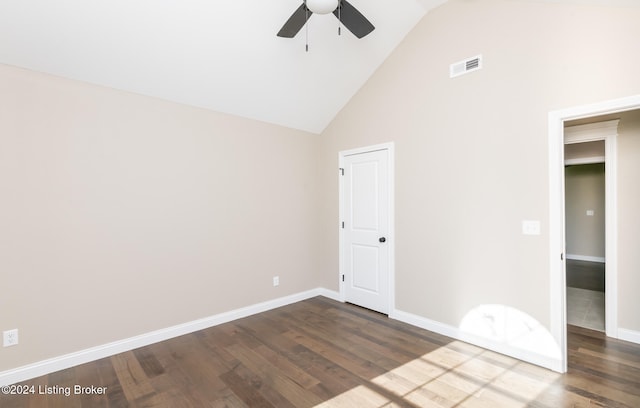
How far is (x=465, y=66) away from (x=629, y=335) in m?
3.19

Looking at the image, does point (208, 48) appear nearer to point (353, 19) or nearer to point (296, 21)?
point (296, 21)

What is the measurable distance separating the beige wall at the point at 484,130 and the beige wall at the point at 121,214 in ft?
6.06

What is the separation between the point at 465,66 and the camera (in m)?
3.03

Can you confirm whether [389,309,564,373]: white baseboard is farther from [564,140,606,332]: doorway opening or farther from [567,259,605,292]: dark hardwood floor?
[564,140,606,332]: doorway opening

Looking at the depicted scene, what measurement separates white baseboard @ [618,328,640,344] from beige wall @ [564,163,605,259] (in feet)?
17.3

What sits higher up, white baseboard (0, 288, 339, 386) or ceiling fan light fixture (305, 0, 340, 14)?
ceiling fan light fixture (305, 0, 340, 14)

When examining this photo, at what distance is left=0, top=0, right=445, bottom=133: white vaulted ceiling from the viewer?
2.29 metres

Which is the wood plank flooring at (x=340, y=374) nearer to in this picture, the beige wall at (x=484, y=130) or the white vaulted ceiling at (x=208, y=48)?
the beige wall at (x=484, y=130)

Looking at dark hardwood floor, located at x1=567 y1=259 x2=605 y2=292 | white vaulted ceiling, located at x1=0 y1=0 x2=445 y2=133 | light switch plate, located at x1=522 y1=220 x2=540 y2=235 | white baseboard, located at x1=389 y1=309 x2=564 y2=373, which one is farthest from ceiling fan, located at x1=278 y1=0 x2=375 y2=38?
dark hardwood floor, located at x1=567 y1=259 x2=605 y2=292

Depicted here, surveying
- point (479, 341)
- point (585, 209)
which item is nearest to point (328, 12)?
point (479, 341)

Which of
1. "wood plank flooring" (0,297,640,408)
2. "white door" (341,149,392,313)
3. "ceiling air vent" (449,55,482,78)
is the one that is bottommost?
"wood plank flooring" (0,297,640,408)

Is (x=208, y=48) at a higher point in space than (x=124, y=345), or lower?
higher

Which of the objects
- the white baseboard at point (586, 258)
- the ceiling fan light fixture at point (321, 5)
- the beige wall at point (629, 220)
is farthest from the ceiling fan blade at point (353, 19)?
the white baseboard at point (586, 258)

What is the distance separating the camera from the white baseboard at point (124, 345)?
2405mm
